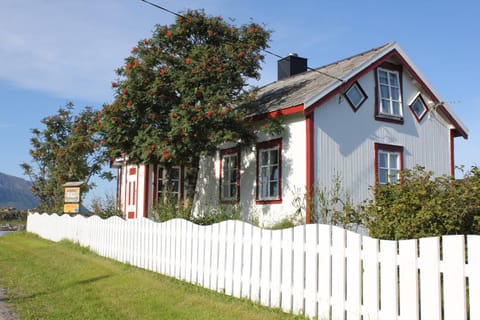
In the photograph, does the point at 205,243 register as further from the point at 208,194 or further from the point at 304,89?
the point at 208,194

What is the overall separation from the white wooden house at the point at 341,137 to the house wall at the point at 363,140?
3 centimetres

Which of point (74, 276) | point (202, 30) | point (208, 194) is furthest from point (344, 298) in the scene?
point (208, 194)

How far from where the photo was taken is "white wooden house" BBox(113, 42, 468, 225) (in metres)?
12.7

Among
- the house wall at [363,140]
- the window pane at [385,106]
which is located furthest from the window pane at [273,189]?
the window pane at [385,106]

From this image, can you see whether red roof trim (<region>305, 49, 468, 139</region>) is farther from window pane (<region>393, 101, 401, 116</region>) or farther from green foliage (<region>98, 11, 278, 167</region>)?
green foliage (<region>98, 11, 278, 167</region>)

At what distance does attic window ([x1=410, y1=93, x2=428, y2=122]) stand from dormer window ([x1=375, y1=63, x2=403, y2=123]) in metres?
0.65

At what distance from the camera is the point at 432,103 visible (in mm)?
15445

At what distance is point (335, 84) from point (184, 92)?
13.7 ft

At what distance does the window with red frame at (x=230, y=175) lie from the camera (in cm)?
1513

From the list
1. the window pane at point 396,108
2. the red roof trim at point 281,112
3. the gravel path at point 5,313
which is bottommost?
the gravel path at point 5,313

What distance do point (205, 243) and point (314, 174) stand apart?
5.06 m

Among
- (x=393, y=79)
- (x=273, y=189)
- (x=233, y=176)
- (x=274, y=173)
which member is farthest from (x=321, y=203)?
(x=393, y=79)

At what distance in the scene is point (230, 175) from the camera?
1571 centimetres

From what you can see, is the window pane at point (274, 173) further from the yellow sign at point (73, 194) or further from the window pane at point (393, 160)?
the yellow sign at point (73, 194)
